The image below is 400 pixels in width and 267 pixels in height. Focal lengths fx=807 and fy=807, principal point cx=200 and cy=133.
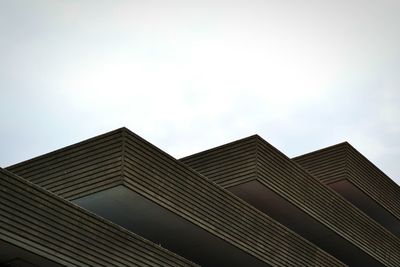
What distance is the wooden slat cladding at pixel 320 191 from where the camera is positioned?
29406 mm

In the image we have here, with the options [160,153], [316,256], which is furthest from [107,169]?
[316,256]

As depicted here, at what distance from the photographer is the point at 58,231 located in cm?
2045

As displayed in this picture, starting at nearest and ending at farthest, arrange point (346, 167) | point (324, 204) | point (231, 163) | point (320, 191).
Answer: point (231, 163) → point (320, 191) → point (324, 204) → point (346, 167)

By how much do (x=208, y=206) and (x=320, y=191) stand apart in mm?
7665

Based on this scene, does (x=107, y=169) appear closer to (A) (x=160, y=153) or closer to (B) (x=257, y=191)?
(A) (x=160, y=153)

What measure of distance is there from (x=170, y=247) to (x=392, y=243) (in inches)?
514

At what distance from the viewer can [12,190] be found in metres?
19.7

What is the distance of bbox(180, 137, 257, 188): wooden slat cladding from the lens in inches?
1135

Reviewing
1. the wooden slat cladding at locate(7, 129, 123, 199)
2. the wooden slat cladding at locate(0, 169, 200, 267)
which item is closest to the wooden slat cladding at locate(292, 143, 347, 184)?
the wooden slat cladding at locate(7, 129, 123, 199)

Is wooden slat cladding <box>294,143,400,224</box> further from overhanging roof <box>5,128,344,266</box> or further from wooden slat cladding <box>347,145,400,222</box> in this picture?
overhanging roof <box>5,128,344,266</box>

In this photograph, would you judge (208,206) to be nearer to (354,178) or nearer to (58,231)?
(58,231)

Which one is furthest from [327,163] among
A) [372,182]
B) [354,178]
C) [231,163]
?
[231,163]

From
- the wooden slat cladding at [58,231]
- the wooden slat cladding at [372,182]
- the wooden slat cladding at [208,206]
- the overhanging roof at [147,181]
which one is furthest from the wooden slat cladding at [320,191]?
the wooden slat cladding at [58,231]

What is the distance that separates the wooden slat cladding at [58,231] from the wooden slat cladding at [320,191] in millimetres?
7649
